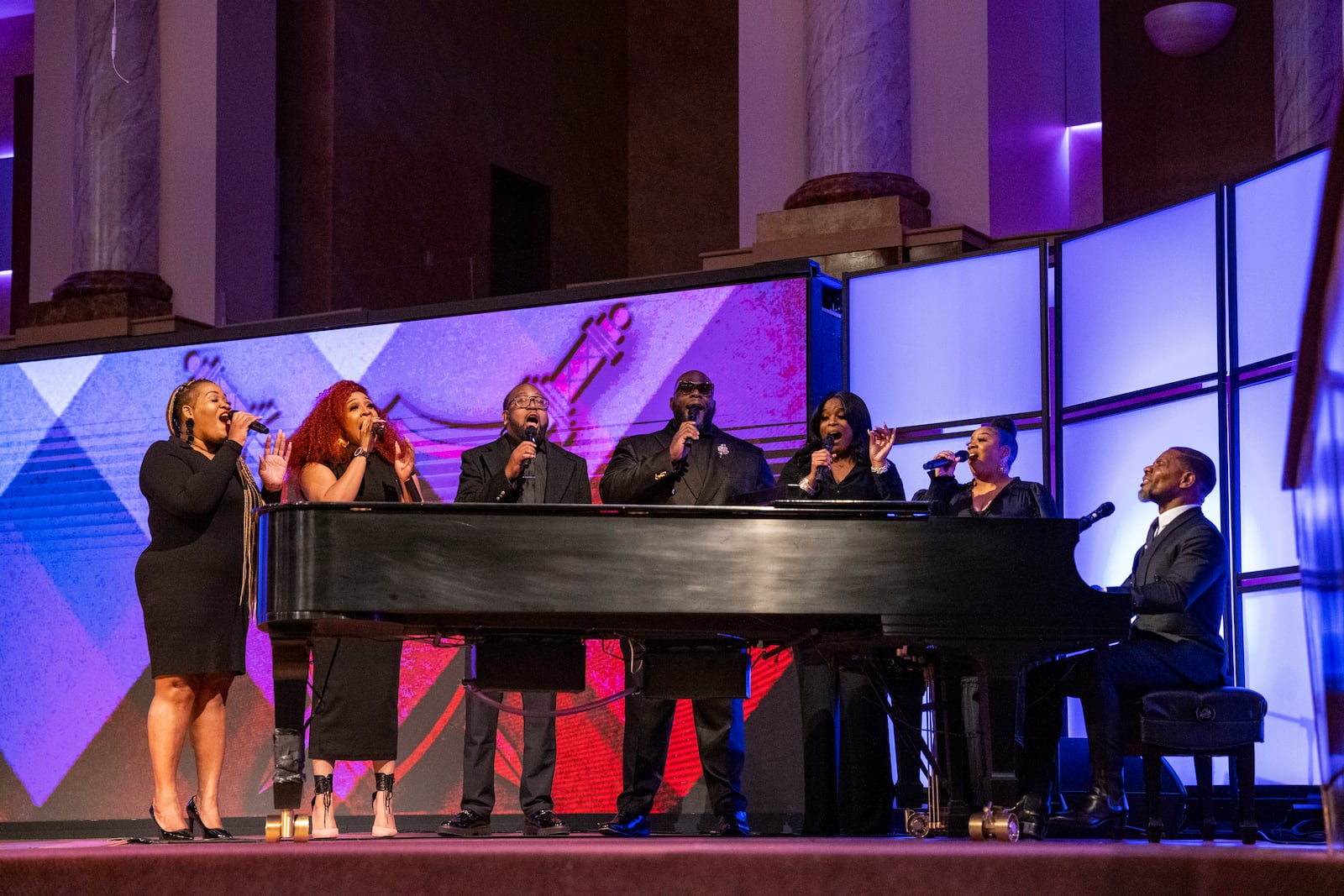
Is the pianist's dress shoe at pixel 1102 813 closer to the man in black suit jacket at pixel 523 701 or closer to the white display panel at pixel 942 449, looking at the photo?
the man in black suit jacket at pixel 523 701

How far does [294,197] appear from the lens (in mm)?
11195

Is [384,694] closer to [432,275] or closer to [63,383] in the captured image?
[63,383]

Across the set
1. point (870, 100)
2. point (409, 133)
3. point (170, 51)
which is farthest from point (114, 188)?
point (870, 100)

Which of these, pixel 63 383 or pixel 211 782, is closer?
pixel 211 782

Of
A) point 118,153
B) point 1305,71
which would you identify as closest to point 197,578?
point 118,153

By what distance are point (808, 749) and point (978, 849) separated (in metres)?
2.00

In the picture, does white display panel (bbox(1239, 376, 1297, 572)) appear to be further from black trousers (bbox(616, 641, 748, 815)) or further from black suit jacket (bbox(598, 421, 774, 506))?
black trousers (bbox(616, 641, 748, 815))

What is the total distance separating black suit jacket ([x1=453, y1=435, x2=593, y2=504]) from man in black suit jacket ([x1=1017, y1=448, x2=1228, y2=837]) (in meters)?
1.82

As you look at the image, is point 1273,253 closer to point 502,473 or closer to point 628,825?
point 502,473

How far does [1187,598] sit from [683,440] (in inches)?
62.3

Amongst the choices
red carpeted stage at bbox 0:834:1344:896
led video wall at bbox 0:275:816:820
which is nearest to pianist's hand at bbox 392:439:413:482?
led video wall at bbox 0:275:816:820

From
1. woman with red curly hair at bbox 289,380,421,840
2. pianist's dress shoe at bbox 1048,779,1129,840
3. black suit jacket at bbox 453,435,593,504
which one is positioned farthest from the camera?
black suit jacket at bbox 453,435,593,504

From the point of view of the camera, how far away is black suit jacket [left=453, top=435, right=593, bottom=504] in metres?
5.85

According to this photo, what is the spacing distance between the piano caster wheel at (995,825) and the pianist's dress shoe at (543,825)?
1.69 m
